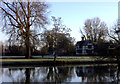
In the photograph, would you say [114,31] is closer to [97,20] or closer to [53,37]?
[53,37]

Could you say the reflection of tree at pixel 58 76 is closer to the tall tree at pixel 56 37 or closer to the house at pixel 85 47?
the tall tree at pixel 56 37

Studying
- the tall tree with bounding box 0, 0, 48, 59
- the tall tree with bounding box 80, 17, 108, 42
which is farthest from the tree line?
the tall tree with bounding box 80, 17, 108, 42

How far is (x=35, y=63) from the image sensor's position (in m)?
24.1

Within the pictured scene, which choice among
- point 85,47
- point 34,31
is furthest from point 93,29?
point 34,31

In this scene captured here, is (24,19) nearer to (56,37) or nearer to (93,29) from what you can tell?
(56,37)

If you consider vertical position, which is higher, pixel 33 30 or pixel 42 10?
pixel 42 10

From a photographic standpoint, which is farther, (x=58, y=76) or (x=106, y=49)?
(x=106, y=49)

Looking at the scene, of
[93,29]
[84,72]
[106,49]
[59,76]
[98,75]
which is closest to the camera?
[59,76]

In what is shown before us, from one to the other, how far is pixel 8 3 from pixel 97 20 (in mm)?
34810

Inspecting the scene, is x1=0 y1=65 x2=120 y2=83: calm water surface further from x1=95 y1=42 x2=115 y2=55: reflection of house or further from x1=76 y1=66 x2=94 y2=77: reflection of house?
x1=95 y1=42 x2=115 y2=55: reflection of house

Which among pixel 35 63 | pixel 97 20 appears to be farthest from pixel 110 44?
pixel 97 20

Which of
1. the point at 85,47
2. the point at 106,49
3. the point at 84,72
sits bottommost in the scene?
the point at 84,72

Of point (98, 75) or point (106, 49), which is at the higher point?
point (106, 49)

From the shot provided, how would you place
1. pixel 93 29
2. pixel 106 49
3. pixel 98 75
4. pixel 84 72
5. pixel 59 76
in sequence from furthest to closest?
pixel 93 29, pixel 106 49, pixel 84 72, pixel 98 75, pixel 59 76
